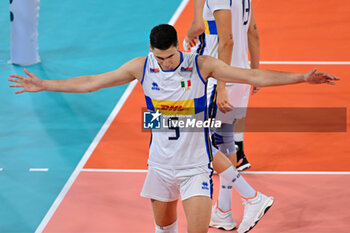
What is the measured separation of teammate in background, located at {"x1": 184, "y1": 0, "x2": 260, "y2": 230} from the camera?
5.82 metres

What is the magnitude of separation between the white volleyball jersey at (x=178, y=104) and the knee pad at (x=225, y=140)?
1511mm

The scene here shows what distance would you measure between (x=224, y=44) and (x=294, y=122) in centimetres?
323

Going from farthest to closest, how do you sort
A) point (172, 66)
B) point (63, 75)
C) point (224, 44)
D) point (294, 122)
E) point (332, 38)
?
point (332, 38)
point (63, 75)
point (294, 122)
point (224, 44)
point (172, 66)

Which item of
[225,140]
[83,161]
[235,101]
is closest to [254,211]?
[225,140]

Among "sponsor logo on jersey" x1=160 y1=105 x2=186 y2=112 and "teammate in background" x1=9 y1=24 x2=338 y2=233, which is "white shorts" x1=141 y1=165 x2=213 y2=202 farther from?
"sponsor logo on jersey" x1=160 y1=105 x2=186 y2=112

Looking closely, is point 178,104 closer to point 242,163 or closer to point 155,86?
point 155,86

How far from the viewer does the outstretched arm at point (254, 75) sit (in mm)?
4355

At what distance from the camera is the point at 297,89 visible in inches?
381

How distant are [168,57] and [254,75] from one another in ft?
2.29

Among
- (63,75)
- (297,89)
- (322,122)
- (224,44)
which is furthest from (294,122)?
(63,75)

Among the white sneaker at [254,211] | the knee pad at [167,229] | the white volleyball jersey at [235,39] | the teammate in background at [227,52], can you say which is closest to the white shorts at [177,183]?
the knee pad at [167,229]

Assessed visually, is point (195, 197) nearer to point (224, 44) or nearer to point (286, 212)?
point (224, 44)

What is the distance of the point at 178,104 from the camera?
193 inches

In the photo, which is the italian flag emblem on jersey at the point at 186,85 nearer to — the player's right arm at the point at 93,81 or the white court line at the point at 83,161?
the player's right arm at the point at 93,81
